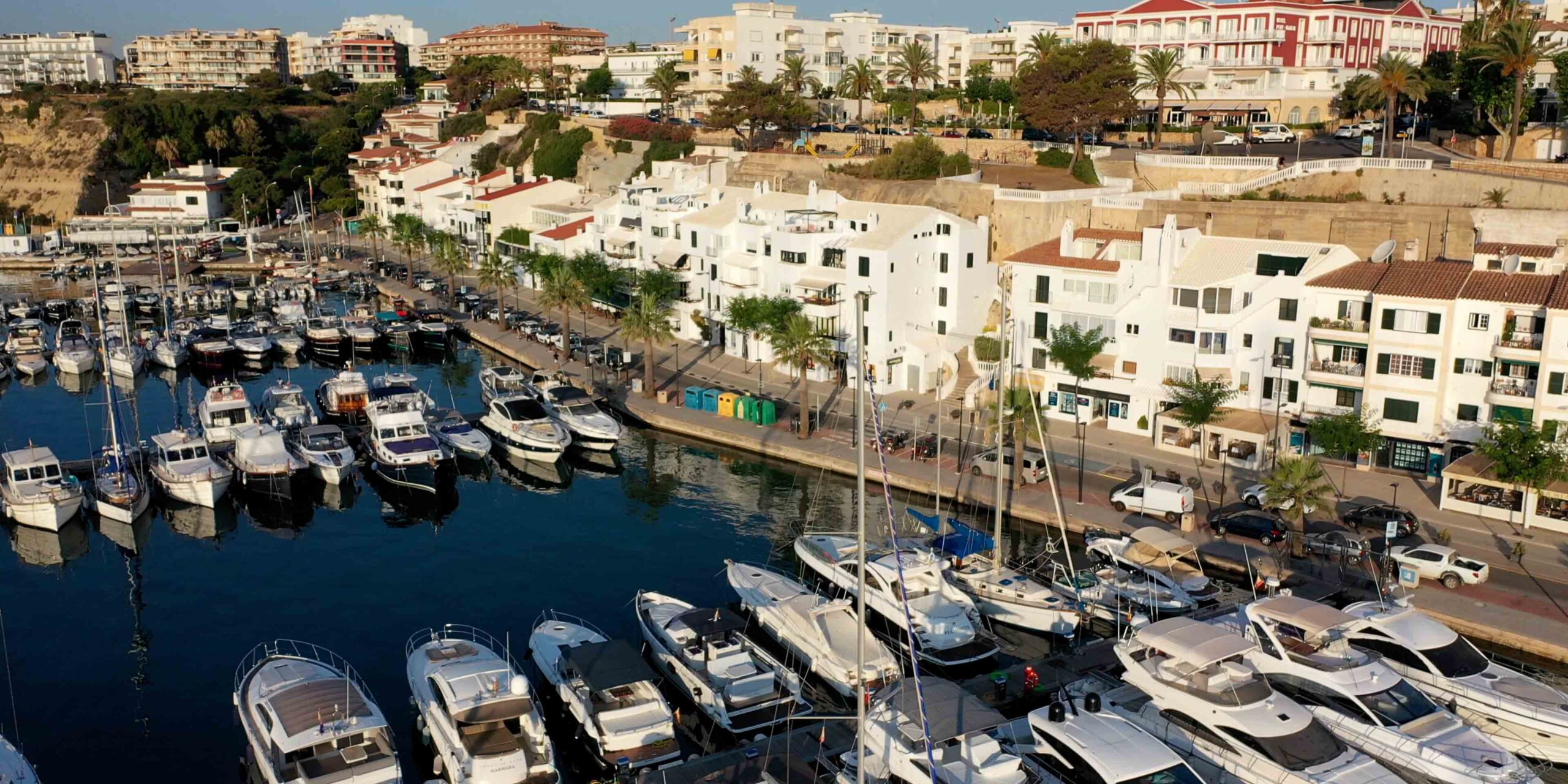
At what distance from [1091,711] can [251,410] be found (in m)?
48.2

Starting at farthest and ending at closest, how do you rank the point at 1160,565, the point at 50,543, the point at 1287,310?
the point at 1287,310 < the point at 50,543 < the point at 1160,565

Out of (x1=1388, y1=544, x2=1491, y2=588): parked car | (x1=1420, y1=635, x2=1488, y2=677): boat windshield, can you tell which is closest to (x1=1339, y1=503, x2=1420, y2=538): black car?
(x1=1388, y1=544, x2=1491, y2=588): parked car

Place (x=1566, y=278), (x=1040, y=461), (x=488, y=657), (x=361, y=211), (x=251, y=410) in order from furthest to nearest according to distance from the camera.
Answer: (x=361, y=211), (x=251, y=410), (x=1040, y=461), (x=1566, y=278), (x=488, y=657)

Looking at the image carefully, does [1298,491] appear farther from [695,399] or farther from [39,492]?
[39,492]

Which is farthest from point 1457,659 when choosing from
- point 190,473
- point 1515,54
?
point 190,473

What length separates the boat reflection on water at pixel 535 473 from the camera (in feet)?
192

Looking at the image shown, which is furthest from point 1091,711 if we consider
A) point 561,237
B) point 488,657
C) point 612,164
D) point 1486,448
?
point 612,164

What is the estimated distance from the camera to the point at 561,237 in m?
101

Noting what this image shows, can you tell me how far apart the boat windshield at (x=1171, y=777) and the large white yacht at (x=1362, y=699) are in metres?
4.65

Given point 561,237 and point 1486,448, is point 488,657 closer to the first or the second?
point 1486,448

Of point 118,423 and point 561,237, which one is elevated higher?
point 561,237

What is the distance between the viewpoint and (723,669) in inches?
1406

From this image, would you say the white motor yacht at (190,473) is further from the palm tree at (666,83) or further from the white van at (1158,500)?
the palm tree at (666,83)

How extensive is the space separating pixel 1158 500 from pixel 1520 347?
15.3 metres
